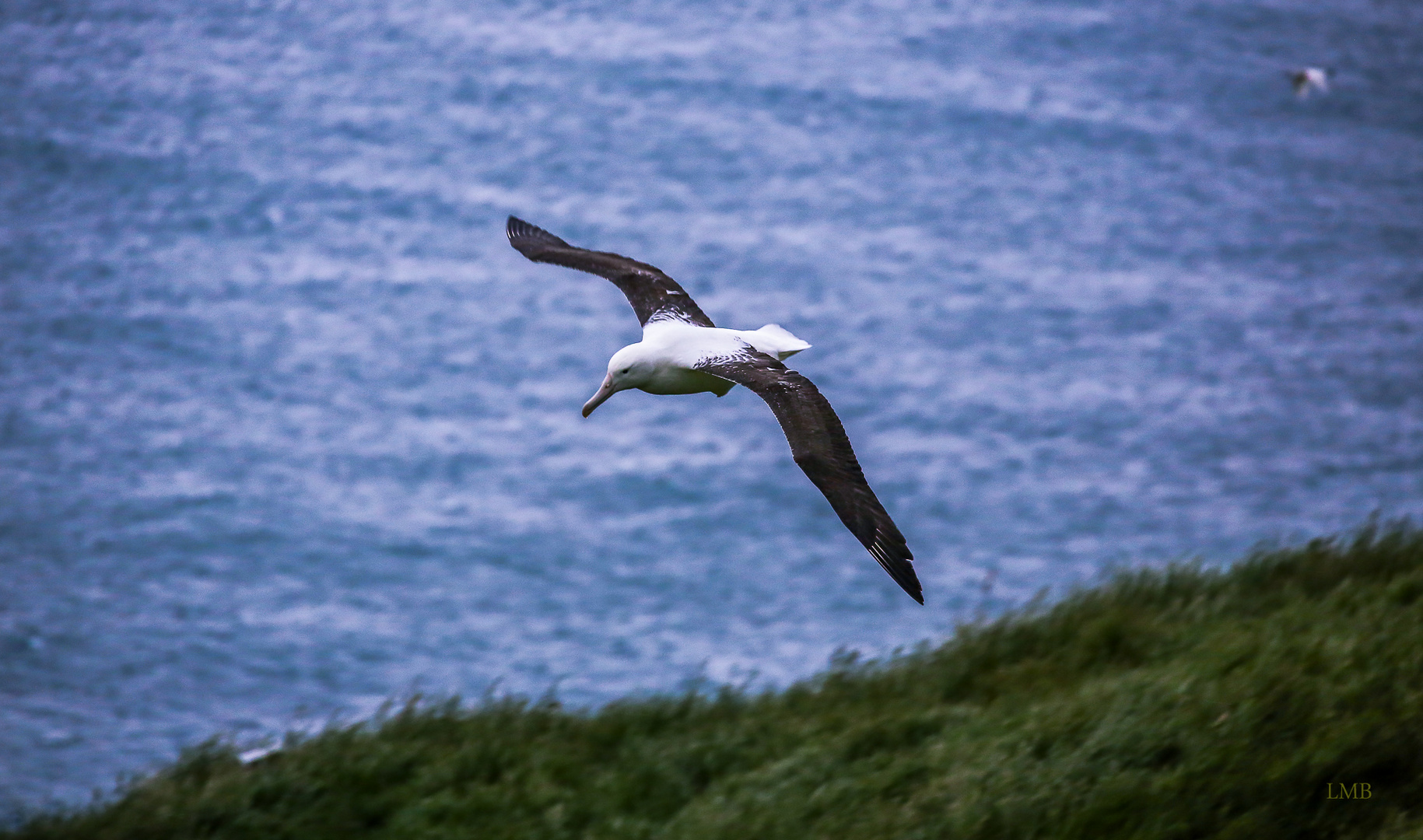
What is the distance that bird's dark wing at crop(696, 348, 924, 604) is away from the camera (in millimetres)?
5402

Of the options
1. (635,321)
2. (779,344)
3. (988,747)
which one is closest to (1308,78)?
(635,321)

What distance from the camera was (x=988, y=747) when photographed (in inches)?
312

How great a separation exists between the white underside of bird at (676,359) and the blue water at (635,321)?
17.8 metres

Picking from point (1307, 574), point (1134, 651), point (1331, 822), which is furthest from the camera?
point (1307, 574)

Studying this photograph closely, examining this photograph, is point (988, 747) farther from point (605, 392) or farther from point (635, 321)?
point (635, 321)

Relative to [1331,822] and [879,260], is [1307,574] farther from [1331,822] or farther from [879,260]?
[879,260]

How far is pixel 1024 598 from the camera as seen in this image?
2486 cm

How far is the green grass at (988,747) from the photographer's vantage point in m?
6.98

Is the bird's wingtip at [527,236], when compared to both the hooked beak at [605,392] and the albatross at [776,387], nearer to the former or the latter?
the albatross at [776,387]

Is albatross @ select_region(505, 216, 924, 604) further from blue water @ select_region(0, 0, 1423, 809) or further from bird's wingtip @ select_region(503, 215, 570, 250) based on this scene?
blue water @ select_region(0, 0, 1423, 809)

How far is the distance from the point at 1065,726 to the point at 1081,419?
21831mm

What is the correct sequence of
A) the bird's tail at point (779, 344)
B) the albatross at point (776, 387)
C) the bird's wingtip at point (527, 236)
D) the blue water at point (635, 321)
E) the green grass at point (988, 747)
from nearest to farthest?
1. the albatross at point (776, 387)
2. the bird's tail at point (779, 344)
3. the green grass at point (988, 747)
4. the bird's wingtip at point (527, 236)
5. the blue water at point (635, 321)

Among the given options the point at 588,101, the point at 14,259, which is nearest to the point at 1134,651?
the point at 588,101

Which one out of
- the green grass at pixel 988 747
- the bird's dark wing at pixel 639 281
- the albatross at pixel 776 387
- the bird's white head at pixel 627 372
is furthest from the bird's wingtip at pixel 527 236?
the green grass at pixel 988 747
